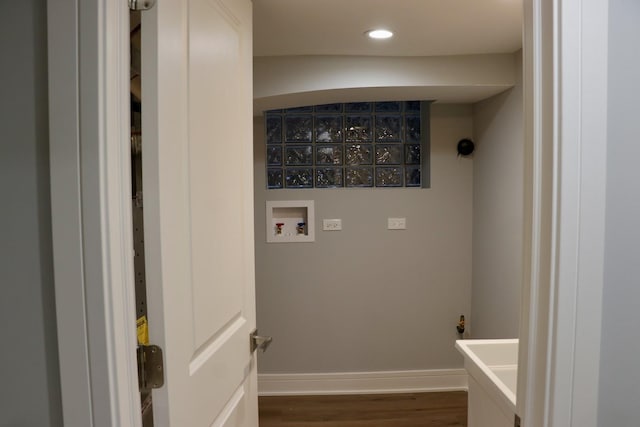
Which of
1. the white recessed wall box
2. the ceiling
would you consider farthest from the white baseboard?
the ceiling

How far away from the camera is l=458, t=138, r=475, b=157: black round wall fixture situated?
121 inches

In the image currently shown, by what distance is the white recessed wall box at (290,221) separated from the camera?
10.1 ft

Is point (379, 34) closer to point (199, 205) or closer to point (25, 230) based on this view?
point (199, 205)

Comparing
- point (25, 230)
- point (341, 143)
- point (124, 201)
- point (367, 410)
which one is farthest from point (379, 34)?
point (367, 410)

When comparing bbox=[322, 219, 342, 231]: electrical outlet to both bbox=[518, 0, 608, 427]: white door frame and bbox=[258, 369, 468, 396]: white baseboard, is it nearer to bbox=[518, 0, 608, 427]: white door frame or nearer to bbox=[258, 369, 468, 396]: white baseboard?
bbox=[258, 369, 468, 396]: white baseboard

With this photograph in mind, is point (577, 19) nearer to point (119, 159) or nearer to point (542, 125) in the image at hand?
point (542, 125)

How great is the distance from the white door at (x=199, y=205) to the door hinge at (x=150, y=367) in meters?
0.02

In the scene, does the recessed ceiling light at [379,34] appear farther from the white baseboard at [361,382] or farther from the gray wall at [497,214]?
the white baseboard at [361,382]

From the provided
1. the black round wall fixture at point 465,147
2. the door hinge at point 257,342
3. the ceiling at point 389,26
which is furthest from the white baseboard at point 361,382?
the ceiling at point 389,26

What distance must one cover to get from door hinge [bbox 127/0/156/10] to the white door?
0.01 meters

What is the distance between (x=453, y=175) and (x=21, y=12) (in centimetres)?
277

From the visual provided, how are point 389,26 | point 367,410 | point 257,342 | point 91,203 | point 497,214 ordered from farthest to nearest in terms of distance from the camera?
1. point 367,410
2. point 497,214
3. point 389,26
4. point 257,342
5. point 91,203

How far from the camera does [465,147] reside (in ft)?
10.1

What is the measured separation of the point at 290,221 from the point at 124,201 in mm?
2308
